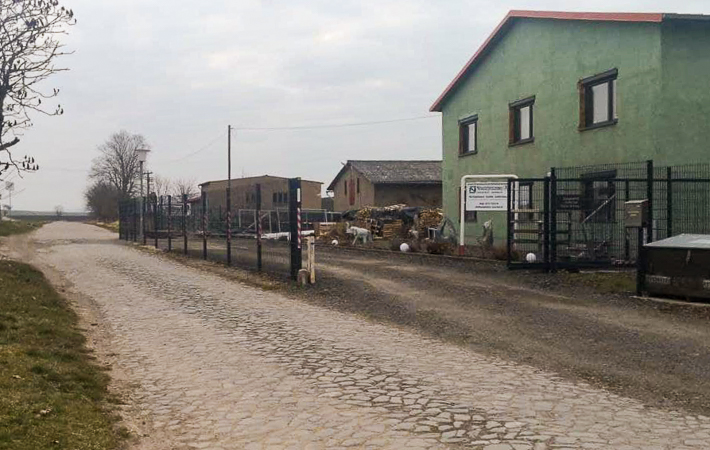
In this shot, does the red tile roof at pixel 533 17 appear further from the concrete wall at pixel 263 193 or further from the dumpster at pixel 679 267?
the concrete wall at pixel 263 193

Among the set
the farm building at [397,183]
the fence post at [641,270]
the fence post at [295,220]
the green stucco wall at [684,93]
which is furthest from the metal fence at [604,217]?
the farm building at [397,183]

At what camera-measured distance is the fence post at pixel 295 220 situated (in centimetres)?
1495

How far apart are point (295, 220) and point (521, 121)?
1208 cm

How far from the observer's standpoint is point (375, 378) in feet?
22.4

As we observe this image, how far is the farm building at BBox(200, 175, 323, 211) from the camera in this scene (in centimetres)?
5072

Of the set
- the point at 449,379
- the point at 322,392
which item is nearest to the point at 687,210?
the point at 449,379

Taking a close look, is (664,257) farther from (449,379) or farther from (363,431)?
(363,431)

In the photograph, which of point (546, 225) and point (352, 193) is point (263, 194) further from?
point (546, 225)

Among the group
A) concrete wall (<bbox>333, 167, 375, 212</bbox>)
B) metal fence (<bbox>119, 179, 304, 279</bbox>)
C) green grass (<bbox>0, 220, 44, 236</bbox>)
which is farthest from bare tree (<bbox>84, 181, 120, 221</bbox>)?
metal fence (<bbox>119, 179, 304, 279</bbox>)

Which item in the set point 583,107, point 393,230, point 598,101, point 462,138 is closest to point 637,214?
point 598,101

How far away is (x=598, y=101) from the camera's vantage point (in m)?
20.1

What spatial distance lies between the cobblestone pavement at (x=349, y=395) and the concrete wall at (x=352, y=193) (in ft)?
124

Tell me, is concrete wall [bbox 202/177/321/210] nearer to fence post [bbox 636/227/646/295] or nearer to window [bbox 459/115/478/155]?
window [bbox 459/115/478/155]

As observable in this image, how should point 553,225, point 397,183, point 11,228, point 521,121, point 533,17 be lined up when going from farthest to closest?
point 11,228 < point 397,183 < point 521,121 < point 533,17 < point 553,225
